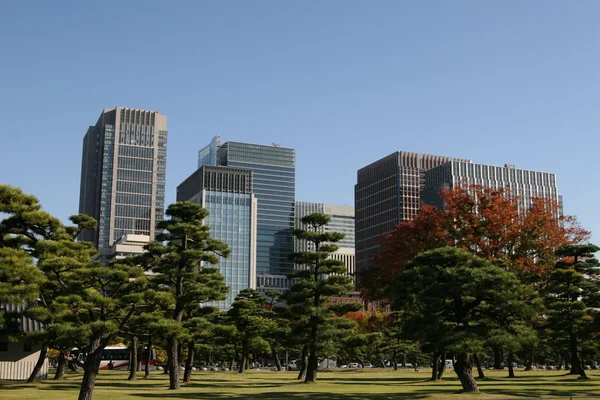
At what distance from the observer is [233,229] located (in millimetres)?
187625

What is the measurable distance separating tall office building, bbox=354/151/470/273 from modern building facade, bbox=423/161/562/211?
6694 mm

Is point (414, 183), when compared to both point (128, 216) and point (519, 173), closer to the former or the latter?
point (519, 173)

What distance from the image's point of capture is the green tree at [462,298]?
28.8 metres

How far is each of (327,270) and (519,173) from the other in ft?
481

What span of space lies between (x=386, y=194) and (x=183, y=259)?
15157 cm

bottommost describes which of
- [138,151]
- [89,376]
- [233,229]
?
[89,376]

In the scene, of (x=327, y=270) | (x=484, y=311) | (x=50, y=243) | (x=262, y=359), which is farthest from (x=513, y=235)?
(x=262, y=359)

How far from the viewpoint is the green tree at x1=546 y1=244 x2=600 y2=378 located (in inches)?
1722

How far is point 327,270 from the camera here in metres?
42.8

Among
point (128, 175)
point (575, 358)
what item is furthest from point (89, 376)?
point (128, 175)

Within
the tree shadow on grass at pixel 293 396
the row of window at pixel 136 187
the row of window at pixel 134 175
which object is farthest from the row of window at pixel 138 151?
the tree shadow on grass at pixel 293 396

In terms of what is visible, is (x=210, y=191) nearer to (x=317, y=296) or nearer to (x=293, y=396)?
(x=317, y=296)

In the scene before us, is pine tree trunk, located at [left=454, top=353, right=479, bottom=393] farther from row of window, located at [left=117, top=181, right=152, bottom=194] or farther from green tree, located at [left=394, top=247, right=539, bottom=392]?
row of window, located at [left=117, top=181, right=152, bottom=194]

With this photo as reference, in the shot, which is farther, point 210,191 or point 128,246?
point 210,191
